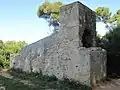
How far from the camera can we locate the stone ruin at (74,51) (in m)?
13.9

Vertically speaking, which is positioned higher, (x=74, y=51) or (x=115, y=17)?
(x=115, y=17)

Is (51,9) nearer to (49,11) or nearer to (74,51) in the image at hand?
(49,11)

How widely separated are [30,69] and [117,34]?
8.43m

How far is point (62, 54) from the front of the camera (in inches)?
611

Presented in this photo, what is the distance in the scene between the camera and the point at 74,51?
14.7 metres

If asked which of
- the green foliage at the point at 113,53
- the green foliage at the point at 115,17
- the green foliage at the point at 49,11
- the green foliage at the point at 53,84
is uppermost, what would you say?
the green foliage at the point at 49,11

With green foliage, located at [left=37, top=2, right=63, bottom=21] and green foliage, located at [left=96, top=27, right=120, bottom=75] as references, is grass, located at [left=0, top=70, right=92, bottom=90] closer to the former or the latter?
green foliage, located at [left=96, top=27, right=120, bottom=75]

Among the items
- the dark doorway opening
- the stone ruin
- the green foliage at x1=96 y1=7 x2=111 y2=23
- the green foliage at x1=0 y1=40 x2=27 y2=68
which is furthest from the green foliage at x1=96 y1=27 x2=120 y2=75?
the green foliage at x1=0 y1=40 x2=27 y2=68

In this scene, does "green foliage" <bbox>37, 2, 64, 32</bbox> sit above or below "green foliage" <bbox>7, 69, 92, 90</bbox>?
above

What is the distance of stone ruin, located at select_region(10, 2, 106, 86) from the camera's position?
13.9m

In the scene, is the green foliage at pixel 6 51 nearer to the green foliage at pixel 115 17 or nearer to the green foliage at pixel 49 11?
the green foliage at pixel 49 11

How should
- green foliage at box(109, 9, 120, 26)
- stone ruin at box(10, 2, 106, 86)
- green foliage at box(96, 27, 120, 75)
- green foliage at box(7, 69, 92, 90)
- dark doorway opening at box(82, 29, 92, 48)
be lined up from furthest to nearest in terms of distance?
green foliage at box(109, 9, 120, 26) < green foliage at box(96, 27, 120, 75) < dark doorway opening at box(82, 29, 92, 48) < stone ruin at box(10, 2, 106, 86) < green foliage at box(7, 69, 92, 90)

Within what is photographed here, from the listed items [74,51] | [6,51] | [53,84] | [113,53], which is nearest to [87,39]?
[74,51]

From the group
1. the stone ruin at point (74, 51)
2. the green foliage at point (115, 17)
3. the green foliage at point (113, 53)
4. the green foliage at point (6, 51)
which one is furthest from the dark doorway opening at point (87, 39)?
the green foliage at point (115, 17)
